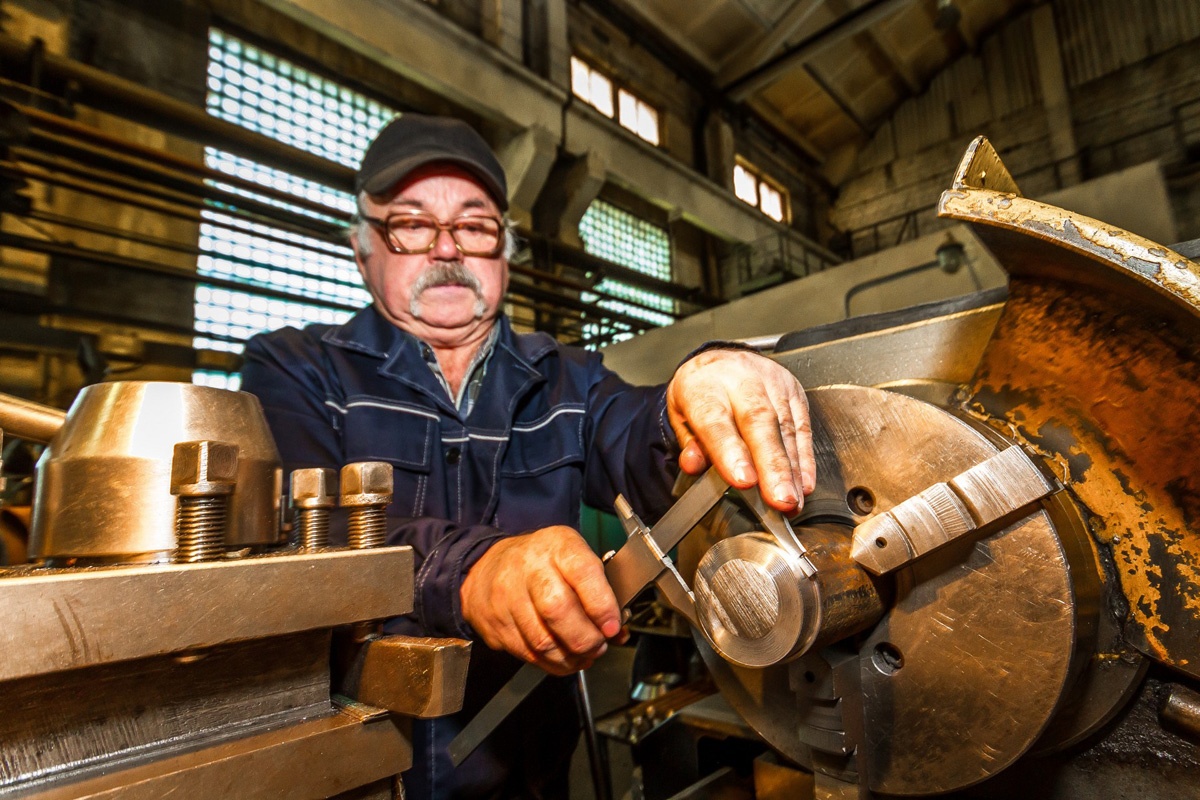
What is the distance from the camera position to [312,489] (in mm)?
540

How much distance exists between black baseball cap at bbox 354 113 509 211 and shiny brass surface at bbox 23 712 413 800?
121 centimetres

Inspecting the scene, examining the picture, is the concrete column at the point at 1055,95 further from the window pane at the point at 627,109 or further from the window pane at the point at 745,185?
the window pane at the point at 627,109

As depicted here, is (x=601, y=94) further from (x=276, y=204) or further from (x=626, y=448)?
(x=626, y=448)

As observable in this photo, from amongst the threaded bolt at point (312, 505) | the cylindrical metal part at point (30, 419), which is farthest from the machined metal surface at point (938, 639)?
the cylindrical metal part at point (30, 419)

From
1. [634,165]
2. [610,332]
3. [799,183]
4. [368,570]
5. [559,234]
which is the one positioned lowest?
[368,570]

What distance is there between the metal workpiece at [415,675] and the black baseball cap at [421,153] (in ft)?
3.80

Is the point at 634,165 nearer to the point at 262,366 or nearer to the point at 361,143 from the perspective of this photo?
the point at 361,143

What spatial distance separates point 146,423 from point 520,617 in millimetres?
398

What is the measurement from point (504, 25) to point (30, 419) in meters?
5.14

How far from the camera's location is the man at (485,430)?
2.12ft

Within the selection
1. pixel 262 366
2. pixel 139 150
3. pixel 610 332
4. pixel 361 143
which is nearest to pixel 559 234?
pixel 610 332

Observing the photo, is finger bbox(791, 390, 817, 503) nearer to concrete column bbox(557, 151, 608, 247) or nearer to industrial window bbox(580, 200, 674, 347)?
industrial window bbox(580, 200, 674, 347)

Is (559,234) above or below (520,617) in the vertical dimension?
above

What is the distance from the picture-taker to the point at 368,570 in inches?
18.1
